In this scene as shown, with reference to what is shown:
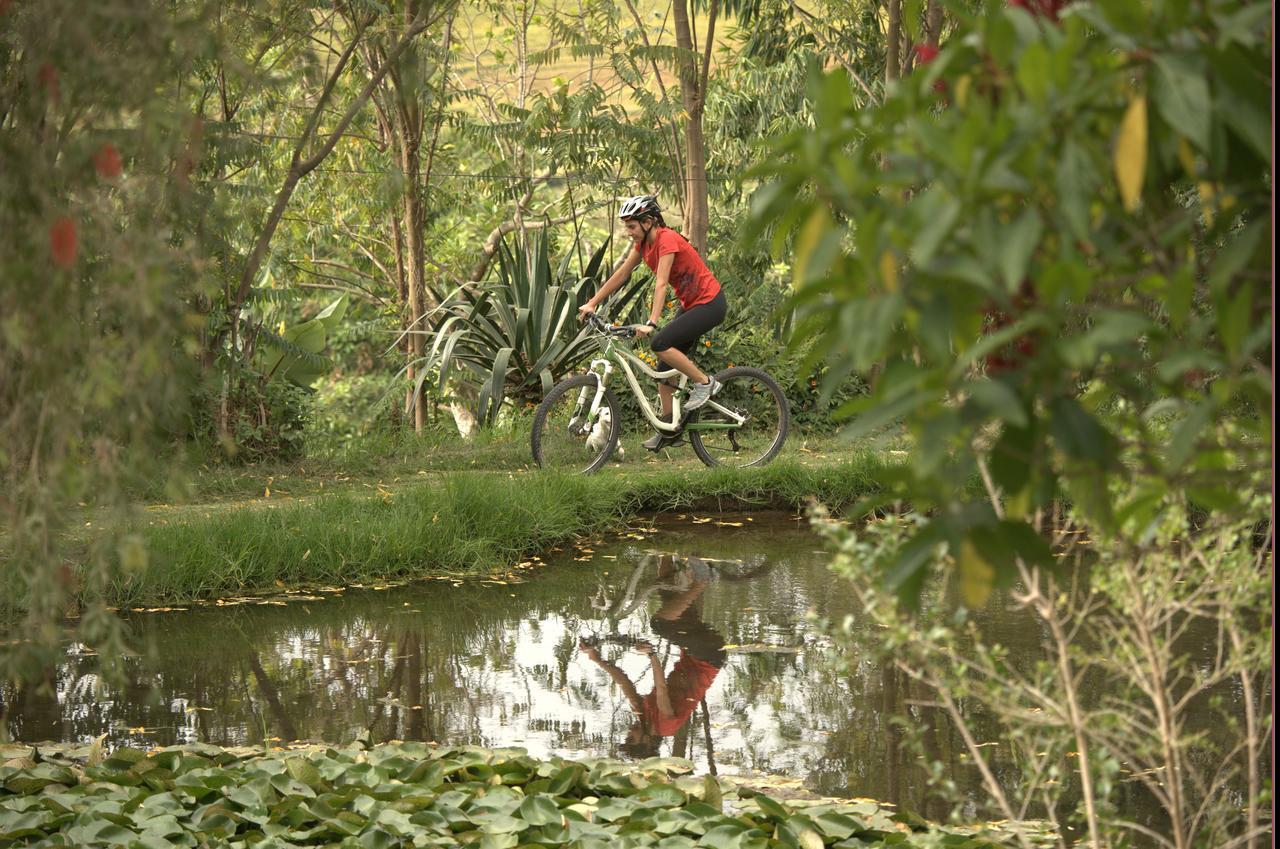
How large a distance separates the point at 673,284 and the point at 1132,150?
27.5 feet

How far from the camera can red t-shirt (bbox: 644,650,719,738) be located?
454cm

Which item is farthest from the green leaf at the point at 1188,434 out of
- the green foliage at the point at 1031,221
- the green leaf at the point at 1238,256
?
the green leaf at the point at 1238,256

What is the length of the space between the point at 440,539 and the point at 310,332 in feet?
19.8

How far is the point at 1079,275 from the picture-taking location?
4.03ft

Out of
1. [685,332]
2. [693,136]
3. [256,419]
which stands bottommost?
[256,419]

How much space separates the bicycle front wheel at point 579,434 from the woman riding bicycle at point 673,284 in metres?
0.38

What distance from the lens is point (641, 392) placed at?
31.3ft

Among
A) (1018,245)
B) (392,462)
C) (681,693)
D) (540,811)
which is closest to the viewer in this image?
(1018,245)

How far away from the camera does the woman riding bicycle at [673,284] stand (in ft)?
29.9

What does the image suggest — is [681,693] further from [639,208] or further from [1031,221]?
[639,208]

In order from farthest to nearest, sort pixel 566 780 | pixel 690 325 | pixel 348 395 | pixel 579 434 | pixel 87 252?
1. pixel 348 395
2. pixel 579 434
3. pixel 690 325
4. pixel 566 780
5. pixel 87 252

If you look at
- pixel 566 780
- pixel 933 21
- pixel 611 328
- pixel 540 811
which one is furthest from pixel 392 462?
pixel 540 811

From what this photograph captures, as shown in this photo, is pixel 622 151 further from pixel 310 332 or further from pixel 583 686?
pixel 583 686

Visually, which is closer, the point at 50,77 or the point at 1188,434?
the point at 1188,434
